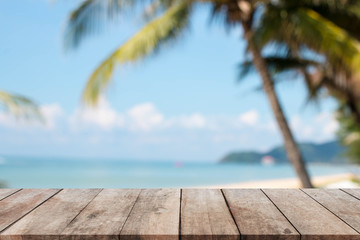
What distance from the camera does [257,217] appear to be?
3.94ft

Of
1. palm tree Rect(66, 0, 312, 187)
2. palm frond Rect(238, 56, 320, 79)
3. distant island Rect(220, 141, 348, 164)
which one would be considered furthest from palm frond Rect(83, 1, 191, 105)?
distant island Rect(220, 141, 348, 164)

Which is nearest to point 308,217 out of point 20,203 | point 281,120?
point 20,203

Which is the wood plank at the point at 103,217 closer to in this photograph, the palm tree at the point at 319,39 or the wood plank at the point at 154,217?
the wood plank at the point at 154,217

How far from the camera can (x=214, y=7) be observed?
6.45 metres

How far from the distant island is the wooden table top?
33.3m

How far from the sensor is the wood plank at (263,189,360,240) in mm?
1051

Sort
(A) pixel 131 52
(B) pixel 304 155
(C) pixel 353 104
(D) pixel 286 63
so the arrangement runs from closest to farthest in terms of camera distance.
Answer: (A) pixel 131 52 < (D) pixel 286 63 < (C) pixel 353 104 < (B) pixel 304 155

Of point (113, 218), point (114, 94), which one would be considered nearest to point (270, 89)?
point (114, 94)

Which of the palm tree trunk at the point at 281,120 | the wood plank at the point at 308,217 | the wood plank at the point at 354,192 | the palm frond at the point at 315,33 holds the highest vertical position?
the palm frond at the point at 315,33

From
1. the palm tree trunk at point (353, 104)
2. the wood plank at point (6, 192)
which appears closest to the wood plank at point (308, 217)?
the wood plank at point (6, 192)

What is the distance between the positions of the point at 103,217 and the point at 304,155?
42.4 meters

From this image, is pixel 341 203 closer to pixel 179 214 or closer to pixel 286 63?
pixel 179 214

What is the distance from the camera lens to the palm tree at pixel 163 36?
5527mm

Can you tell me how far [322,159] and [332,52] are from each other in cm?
3895
